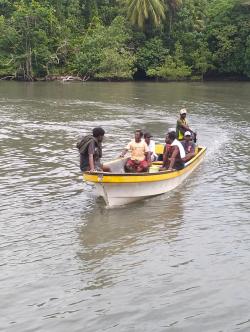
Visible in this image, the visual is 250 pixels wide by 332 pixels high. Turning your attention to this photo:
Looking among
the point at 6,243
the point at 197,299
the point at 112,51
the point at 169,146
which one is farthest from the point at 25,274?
the point at 112,51

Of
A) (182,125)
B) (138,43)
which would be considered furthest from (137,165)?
(138,43)

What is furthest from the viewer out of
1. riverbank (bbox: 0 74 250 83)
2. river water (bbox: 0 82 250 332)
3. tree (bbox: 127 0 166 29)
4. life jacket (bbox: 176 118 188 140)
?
riverbank (bbox: 0 74 250 83)

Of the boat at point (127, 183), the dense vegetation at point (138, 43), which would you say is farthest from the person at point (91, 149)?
the dense vegetation at point (138, 43)

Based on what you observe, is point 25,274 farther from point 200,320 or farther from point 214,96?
point 214,96

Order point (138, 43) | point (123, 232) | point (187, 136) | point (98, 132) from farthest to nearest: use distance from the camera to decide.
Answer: point (138, 43) < point (187, 136) < point (98, 132) < point (123, 232)

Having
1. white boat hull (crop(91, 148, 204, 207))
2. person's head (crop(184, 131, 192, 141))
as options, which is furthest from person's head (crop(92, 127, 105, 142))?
person's head (crop(184, 131, 192, 141))

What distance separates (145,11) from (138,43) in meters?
4.44

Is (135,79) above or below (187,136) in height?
above

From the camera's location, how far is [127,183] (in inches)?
437

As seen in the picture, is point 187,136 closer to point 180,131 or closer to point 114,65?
point 180,131

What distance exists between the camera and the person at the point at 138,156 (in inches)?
485

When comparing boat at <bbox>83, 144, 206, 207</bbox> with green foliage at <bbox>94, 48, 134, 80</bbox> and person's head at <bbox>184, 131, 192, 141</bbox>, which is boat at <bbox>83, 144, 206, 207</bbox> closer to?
person's head at <bbox>184, 131, 192, 141</bbox>

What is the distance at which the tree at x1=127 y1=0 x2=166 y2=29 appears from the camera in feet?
158

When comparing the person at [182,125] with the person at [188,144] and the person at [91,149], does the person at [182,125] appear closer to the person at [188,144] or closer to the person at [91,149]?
the person at [188,144]
